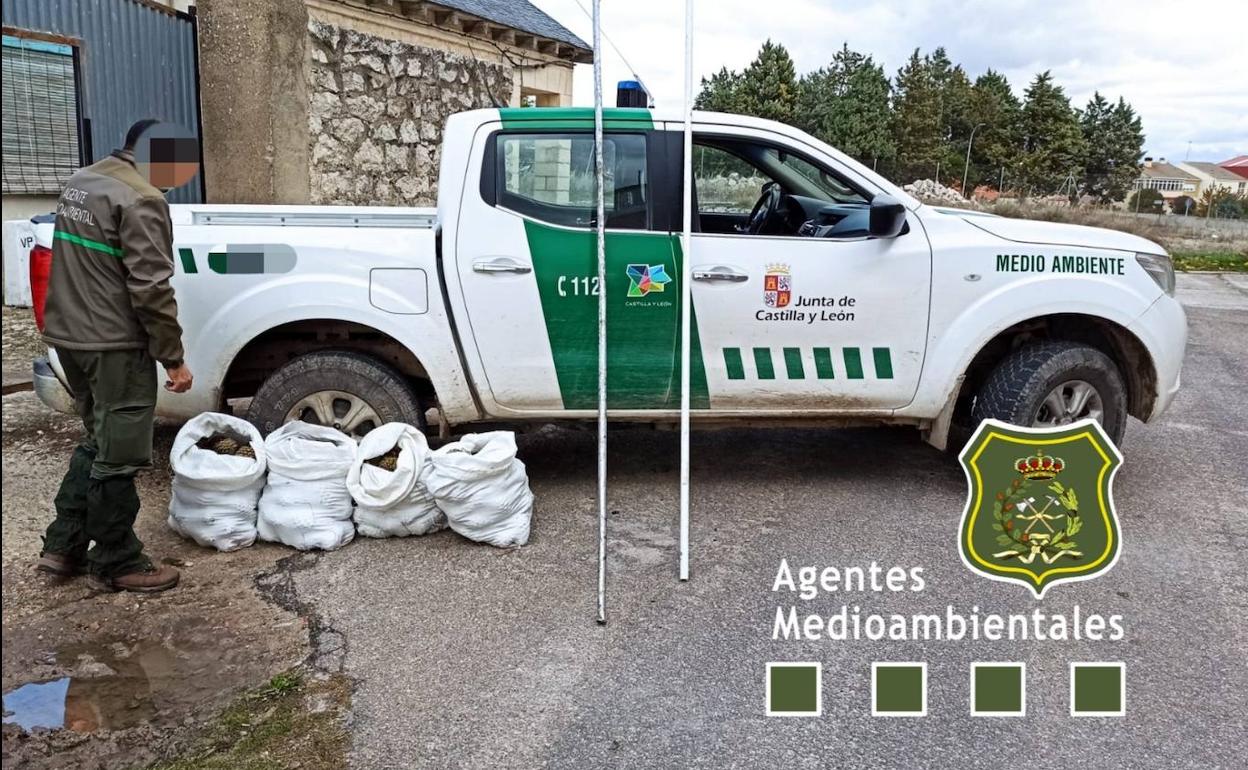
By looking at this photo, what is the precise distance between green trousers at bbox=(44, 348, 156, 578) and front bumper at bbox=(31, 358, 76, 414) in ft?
1.96

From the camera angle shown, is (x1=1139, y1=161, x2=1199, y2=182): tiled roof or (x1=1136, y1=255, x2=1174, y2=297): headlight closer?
(x1=1136, y1=255, x2=1174, y2=297): headlight

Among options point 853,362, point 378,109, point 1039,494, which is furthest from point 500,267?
point 378,109

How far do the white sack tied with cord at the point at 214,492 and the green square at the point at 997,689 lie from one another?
3.05 meters

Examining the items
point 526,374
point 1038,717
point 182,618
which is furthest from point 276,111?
point 1038,717

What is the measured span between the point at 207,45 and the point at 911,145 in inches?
2139

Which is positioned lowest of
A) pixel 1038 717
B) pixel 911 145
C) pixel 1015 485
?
pixel 1038 717

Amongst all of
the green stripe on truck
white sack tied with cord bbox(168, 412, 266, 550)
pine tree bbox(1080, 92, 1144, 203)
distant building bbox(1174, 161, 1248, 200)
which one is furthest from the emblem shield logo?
distant building bbox(1174, 161, 1248, 200)

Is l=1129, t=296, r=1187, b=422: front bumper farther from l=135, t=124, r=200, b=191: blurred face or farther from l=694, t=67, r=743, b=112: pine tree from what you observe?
l=694, t=67, r=743, b=112: pine tree

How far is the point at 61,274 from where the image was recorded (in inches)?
154

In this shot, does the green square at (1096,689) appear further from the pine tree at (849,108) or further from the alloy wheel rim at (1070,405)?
the pine tree at (849,108)

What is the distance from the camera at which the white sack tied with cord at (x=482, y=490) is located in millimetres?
4539

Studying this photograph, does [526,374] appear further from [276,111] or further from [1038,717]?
[276,111]

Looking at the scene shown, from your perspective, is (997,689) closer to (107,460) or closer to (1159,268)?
(1159,268)

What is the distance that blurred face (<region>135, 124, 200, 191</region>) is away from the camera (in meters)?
4.05
